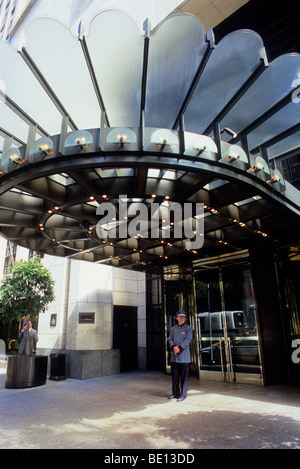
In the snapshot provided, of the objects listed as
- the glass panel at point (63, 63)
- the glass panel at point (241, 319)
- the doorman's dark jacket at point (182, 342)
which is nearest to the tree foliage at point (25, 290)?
the doorman's dark jacket at point (182, 342)

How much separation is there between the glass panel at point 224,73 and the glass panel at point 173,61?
25cm

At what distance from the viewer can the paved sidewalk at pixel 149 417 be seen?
414cm

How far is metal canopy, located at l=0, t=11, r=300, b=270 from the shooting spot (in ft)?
14.5

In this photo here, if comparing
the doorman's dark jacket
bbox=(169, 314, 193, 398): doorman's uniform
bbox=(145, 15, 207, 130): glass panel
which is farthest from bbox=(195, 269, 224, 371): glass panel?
bbox=(145, 15, 207, 130): glass panel

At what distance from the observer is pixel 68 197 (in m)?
6.10

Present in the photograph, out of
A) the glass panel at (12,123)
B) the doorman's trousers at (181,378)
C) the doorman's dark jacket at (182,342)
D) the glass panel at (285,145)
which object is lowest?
the doorman's trousers at (181,378)

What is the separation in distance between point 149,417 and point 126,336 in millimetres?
7431

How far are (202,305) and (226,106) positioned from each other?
23.1 feet

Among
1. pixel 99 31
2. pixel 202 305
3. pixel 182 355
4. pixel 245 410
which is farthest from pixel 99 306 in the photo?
pixel 99 31

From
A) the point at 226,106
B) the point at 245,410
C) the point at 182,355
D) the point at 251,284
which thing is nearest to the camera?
the point at 226,106

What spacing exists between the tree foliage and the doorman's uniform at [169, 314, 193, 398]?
20.2ft

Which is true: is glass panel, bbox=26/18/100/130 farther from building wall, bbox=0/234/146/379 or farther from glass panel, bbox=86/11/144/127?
building wall, bbox=0/234/146/379

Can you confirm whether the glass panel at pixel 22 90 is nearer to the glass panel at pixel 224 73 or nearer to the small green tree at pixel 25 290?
the glass panel at pixel 224 73

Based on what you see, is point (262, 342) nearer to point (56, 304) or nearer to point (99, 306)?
point (99, 306)
